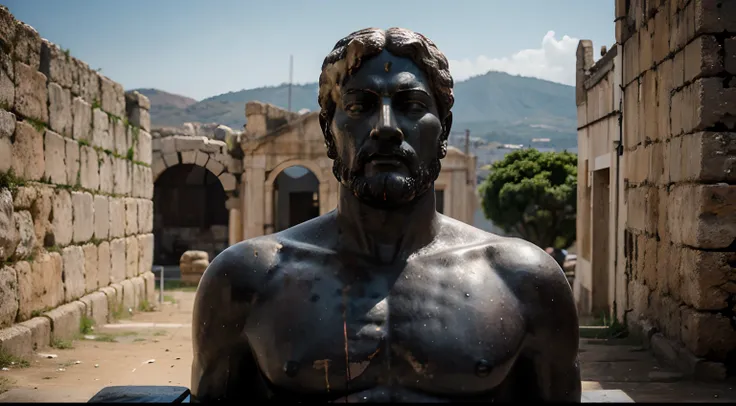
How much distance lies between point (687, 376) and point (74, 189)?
6.73m

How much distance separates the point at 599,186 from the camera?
1209 centimetres

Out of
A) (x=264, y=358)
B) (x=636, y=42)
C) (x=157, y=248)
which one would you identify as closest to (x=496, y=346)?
(x=264, y=358)

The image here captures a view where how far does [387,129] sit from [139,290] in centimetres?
1033

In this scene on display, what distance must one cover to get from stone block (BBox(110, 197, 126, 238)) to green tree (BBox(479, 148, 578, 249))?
14.4 m

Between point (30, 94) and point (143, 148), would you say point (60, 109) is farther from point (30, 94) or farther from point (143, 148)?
point (143, 148)

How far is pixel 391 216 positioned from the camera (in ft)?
8.89

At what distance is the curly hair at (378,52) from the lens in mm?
2639

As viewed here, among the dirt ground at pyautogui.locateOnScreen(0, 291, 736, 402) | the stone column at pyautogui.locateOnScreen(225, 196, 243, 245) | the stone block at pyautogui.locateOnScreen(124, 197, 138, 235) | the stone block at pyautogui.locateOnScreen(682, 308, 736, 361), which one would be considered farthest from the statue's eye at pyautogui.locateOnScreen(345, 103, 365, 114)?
the stone column at pyautogui.locateOnScreen(225, 196, 243, 245)

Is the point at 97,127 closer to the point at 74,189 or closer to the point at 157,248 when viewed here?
the point at 74,189

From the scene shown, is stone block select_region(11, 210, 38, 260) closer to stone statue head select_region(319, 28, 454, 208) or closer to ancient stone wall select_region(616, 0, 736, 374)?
stone statue head select_region(319, 28, 454, 208)

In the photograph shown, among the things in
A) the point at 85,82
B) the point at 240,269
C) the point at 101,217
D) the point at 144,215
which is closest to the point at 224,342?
the point at 240,269

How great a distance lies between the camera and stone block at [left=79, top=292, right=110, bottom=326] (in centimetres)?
930

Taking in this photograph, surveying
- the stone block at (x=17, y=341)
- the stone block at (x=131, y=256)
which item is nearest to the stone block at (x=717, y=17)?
the stone block at (x=17, y=341)

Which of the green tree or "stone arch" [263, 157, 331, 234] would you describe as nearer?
"stone arch" [263, 157, 331, 234]
